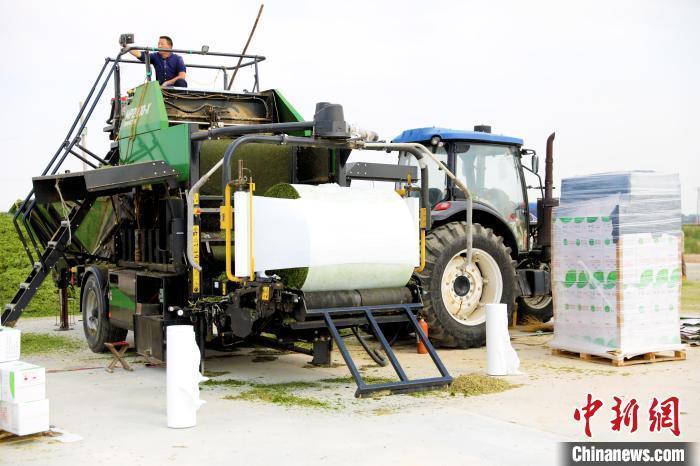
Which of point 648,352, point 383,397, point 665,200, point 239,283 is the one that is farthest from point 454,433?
point 665,200

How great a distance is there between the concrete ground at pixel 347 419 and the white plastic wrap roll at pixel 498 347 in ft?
0.64

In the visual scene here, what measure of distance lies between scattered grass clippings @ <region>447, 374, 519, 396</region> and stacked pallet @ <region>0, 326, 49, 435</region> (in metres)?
3.44

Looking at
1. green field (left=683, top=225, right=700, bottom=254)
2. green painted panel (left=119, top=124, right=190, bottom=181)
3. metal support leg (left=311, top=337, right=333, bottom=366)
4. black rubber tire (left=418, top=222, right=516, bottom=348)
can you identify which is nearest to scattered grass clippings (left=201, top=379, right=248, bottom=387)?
metal support leg (left=311, top=337, right=333, bottom=366)

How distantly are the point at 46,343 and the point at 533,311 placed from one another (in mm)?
6828

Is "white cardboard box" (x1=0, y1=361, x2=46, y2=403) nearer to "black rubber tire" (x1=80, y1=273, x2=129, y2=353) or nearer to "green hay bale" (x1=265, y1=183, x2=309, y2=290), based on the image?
"green hay bale" (x1=265, y1=183, x2=309, y2=290)

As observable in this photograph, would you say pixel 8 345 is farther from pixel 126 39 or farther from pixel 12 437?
pixel 126 39

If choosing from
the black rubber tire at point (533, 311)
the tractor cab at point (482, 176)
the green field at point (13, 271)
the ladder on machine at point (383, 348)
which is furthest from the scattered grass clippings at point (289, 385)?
the green field at point (13, 271)

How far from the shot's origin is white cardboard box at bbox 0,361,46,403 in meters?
6.42

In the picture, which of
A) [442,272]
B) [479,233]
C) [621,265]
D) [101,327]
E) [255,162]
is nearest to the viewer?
[621,265]

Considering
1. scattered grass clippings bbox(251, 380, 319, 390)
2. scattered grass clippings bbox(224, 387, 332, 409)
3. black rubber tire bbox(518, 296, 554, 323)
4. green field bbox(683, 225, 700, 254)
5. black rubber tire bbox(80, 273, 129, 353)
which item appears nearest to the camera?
scattered grass clippings bbox(224, 387, 332, 409)

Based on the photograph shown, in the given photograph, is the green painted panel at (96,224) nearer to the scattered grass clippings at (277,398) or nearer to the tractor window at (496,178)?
the scattered grass clippings at (277,398)

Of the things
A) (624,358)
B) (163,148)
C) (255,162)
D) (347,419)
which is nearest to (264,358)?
(255,162)

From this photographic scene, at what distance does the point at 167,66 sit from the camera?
11.0 m

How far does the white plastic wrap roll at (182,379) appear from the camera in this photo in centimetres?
676
